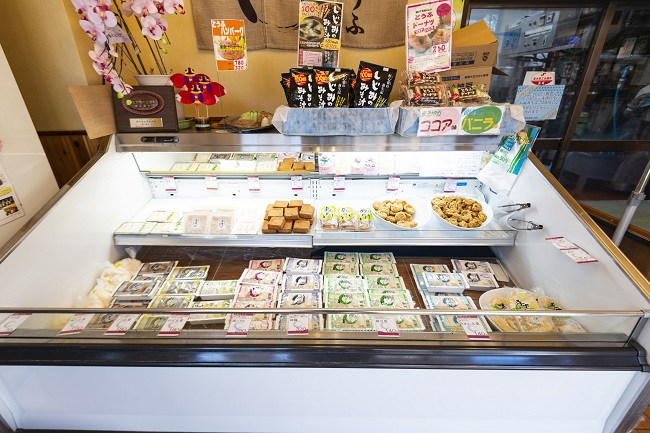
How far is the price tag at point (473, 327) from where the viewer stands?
1447mm

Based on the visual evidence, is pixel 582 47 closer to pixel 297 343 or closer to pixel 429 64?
pixel 429 64

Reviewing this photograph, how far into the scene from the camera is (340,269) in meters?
2.22

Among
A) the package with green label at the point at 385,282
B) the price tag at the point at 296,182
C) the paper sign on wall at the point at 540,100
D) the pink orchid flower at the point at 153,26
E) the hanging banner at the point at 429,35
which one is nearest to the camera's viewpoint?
the pink orchid flower at the point at 153,26

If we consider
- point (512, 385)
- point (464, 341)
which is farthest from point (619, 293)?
point (464, 341)

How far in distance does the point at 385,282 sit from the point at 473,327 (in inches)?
Result: 26.7

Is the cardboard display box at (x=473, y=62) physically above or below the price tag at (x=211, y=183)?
above

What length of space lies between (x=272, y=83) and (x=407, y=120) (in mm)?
1426

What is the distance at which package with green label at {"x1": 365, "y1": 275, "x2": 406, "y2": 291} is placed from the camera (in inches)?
80.1

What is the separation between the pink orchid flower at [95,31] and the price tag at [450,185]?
2.50 m

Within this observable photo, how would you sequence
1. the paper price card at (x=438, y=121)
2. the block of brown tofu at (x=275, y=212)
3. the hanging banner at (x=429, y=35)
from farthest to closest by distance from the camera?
1. the block of brown tofu at (x=275, y=212)
2. the hanging banner at (x=429, y=35)
3. the paper price card at (x=438, y=121)

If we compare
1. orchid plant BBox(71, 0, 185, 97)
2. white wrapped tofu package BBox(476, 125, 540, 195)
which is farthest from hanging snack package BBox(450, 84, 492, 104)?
orchid plant BBox(71, 0, 185, 97)

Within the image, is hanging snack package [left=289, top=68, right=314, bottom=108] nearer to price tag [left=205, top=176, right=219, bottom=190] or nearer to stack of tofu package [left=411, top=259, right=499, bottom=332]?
price tag [left=205, top=176, right=219, bottom=190]

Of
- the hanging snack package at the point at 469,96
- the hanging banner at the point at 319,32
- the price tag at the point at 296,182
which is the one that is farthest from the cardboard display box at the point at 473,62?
the price tag at the point at 296,182

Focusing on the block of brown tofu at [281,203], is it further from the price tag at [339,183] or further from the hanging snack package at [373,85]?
the hanging snack package at [373,85]
